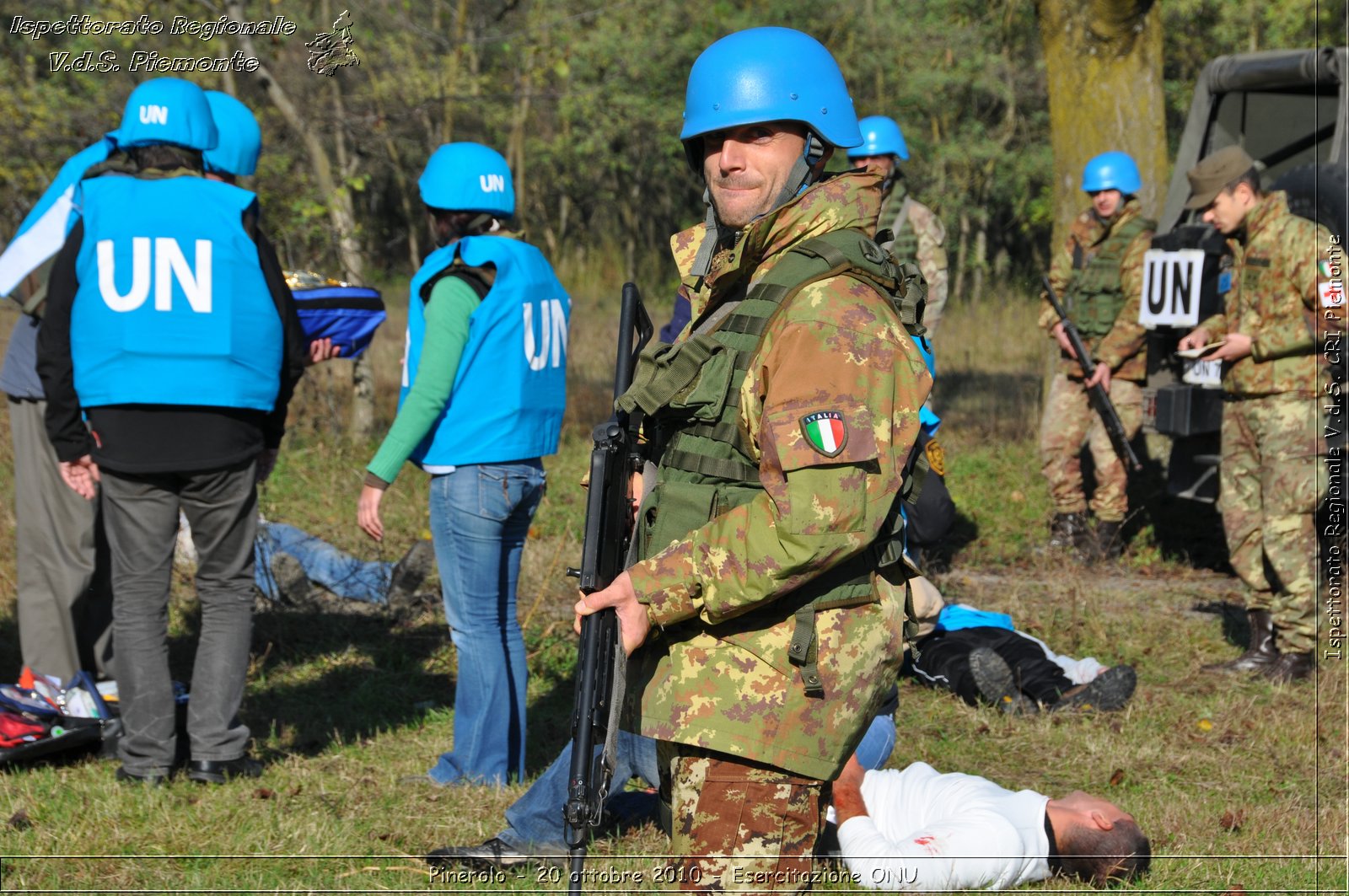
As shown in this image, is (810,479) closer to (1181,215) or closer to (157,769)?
(157,769)

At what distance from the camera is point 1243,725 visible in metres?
5.13

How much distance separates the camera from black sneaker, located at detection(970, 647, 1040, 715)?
517cm

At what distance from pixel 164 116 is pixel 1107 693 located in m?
4.01

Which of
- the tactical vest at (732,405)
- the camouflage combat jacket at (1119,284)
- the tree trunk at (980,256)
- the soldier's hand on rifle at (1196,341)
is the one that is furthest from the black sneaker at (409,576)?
the tree trunk at (980,256)

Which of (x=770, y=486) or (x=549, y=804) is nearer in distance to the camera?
(x=770, y=486)

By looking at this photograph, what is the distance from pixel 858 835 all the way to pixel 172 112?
3.06 m

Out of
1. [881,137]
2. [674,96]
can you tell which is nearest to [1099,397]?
[881,137]

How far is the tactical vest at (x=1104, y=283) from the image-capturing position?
7945mm

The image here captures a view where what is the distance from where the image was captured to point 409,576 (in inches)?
243

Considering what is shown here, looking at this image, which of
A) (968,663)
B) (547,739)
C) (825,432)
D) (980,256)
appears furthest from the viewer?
(980,256)

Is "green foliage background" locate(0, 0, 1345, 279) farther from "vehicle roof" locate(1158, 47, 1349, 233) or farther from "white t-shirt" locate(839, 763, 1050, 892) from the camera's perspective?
"white t-shirt" locate(839, 763, 1050, 892)

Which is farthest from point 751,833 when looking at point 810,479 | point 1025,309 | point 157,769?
point 1025,309

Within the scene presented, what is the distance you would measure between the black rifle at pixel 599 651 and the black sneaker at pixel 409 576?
12.6ft

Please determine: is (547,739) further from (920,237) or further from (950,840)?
(920,237)
